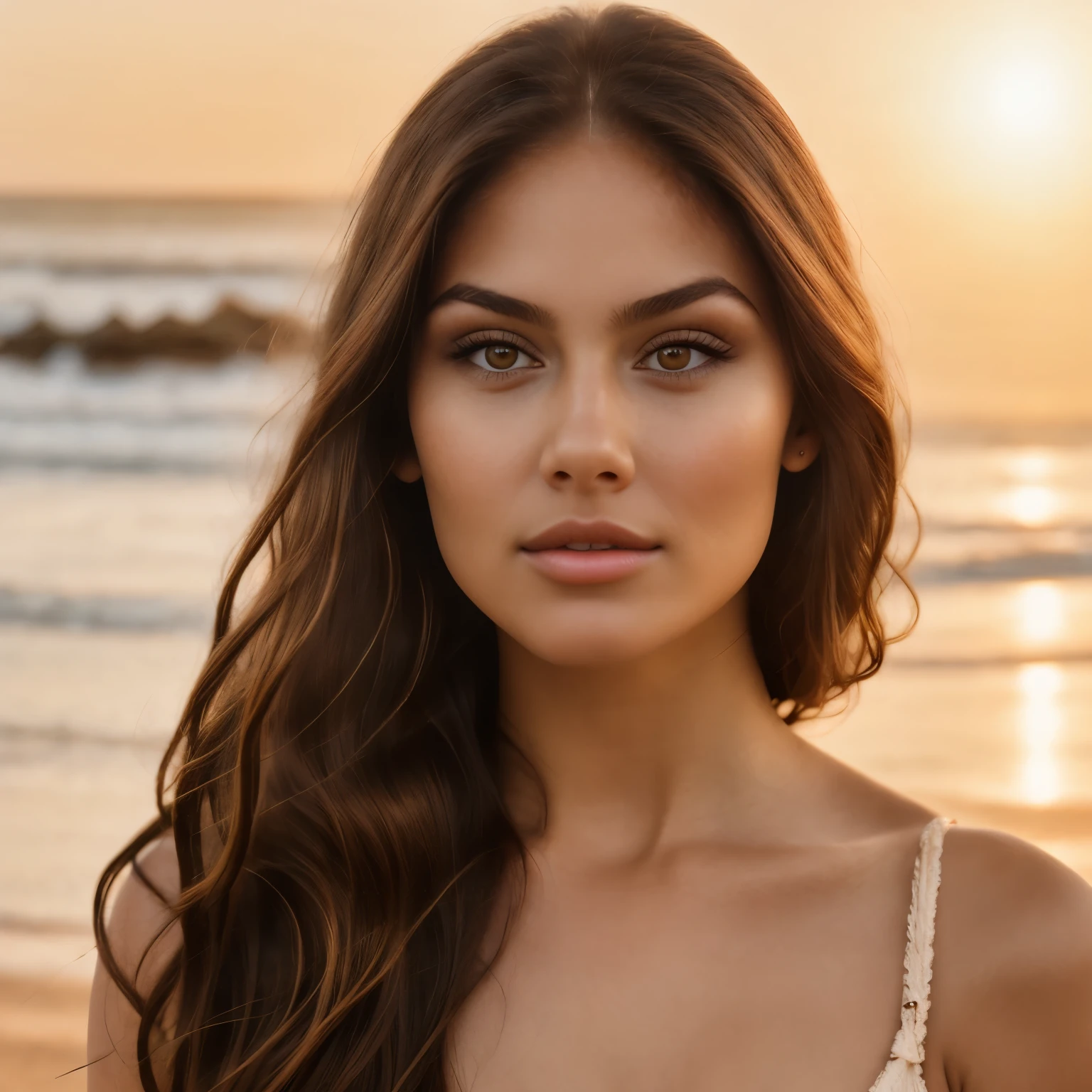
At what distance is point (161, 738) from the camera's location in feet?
15.4

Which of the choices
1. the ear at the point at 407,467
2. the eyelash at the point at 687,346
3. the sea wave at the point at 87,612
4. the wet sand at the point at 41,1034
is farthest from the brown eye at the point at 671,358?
the sea wave at the point at 87,612

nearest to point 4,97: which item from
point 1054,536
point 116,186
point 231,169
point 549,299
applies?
point 116,186

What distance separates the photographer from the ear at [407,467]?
1.59 m

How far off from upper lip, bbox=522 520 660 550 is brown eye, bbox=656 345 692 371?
0.18 meters

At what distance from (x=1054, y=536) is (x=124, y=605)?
337cm

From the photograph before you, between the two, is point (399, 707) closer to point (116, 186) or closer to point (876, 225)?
point (876, 225)

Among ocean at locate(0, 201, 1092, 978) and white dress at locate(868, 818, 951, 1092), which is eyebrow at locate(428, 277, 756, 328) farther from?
ocean at locate(0, 201, 1092, 978)

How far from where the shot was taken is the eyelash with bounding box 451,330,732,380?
1375mm

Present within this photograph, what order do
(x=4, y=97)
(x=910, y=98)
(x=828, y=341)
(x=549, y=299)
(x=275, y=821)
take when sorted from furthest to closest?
(x=4, y=97) < (x=910, y=98) < (x=275, y=821) < (x=828, y=341) < (x=549, y=299)

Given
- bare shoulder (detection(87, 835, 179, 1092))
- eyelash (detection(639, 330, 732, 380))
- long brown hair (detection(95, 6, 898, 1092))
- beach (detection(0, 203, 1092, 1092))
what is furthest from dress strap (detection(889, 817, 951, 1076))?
beach (detection(0, 203, 1092, 1092))

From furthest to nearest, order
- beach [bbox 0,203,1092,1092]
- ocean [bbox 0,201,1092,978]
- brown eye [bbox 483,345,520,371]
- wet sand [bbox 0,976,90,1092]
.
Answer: ocean [bbox 0,201,1092,978] → beach [bbox 0,203,1092,1092] → wet sand [bbox 0,976,90,1092] → brown eye [bbox 483,345,520,371]

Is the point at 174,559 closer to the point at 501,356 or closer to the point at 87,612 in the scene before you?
the point at 87,612

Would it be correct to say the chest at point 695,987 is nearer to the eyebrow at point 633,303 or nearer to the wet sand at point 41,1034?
the eyebrow at point 633,303

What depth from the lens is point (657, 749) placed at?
157cm
